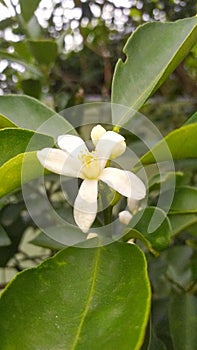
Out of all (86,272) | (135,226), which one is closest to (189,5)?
(135,226)

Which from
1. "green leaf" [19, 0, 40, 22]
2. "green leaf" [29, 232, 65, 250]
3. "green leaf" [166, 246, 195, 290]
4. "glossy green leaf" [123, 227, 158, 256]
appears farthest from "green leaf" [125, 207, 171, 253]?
"green leaf" [19, 0, 40, 22]

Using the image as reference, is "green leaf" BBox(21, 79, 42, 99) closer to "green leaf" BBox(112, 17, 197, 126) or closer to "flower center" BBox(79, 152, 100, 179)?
"green leaf" BBox(112, 17, 197, 126)

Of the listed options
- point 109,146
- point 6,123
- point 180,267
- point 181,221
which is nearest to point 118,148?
point 109,146

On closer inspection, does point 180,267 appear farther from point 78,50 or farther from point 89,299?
point 78,50

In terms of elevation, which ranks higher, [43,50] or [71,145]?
[71,145]

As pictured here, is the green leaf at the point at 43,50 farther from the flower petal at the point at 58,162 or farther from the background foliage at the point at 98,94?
the flower petal at the point at 58,162

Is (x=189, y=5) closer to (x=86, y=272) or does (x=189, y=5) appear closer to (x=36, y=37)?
(x=36, y=37)

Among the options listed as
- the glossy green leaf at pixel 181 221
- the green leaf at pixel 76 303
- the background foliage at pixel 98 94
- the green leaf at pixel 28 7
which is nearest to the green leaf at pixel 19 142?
the background foliage at pixel 98 94
